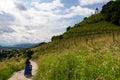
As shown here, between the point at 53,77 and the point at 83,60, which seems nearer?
the point at 83,60

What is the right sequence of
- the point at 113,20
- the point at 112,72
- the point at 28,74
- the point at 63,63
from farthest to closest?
the point at 113,20 → the point at 28,74 → the point at 63,63 → the point at 112,72

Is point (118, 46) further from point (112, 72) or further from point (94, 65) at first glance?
point (112, 72)

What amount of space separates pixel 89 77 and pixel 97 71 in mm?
547

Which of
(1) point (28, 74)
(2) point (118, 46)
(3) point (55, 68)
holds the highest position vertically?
(2) point (118, 46)

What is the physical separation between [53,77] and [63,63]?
55.8 inches

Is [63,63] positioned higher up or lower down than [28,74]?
higher up

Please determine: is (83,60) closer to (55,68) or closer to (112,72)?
(112,72)

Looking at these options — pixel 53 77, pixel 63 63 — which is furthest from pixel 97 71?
pixel 53 77

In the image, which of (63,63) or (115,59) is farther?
(63,63)

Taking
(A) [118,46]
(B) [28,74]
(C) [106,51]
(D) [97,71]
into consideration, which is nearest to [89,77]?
(D) [97,71]

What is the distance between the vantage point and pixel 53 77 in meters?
17.7

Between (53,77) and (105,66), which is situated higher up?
(105,66)

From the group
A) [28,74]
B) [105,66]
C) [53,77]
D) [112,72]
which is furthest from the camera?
[28,74]

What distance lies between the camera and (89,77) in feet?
38.9
